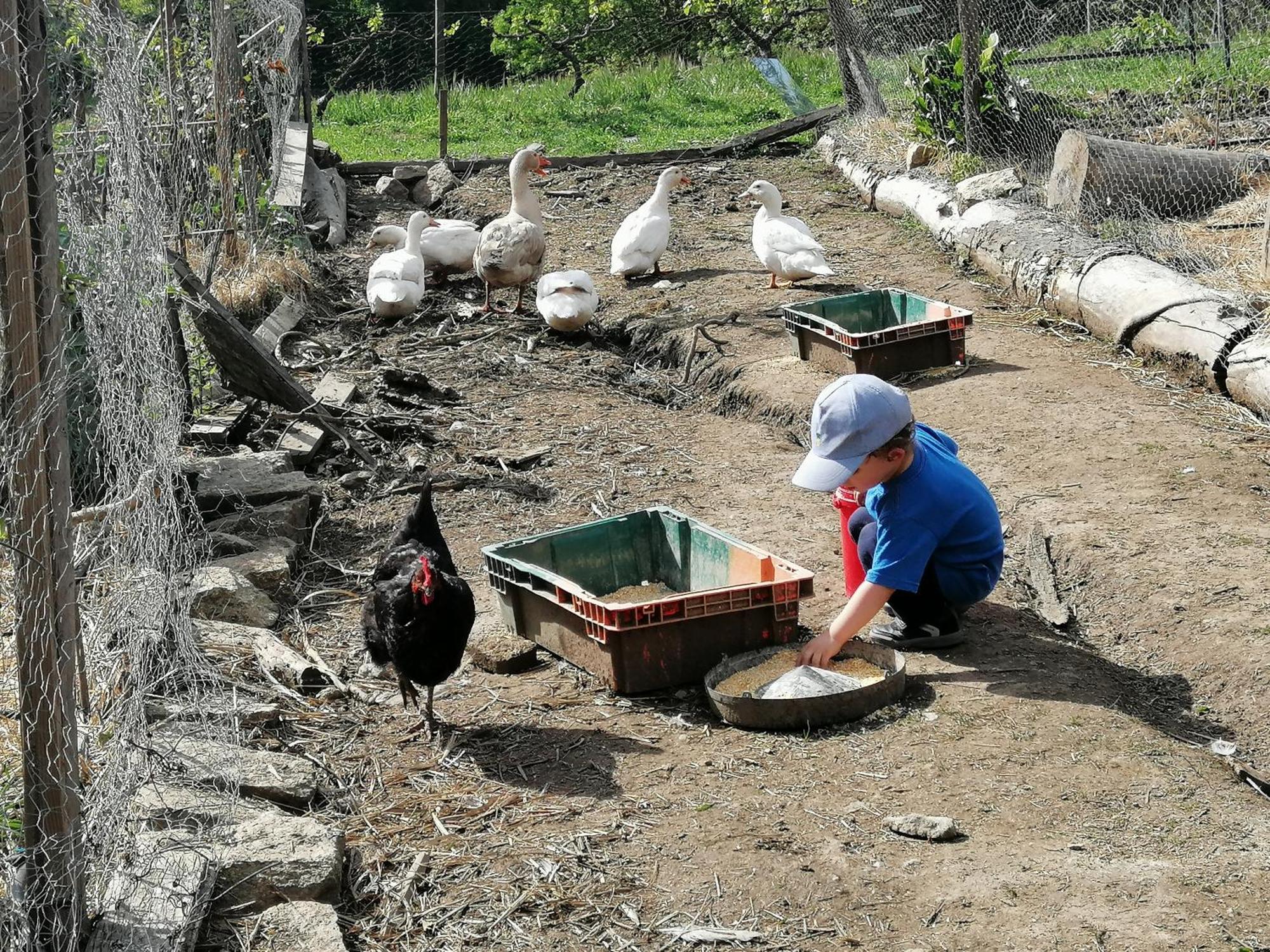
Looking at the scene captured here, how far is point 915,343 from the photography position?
7230 mm

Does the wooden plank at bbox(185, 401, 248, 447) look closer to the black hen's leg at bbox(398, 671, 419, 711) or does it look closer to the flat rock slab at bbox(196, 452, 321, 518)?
the flat rock slab at bbox(196, 452, 321, 518)

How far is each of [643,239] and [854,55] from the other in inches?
203

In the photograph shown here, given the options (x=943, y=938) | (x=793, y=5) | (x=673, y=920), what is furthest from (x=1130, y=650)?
(x=793, y=5)

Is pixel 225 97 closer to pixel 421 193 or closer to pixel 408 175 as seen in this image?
pixel 421 193

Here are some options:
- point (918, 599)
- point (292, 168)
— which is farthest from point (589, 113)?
point (918, 599)

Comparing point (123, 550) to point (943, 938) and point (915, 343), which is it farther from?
point (915, 343)

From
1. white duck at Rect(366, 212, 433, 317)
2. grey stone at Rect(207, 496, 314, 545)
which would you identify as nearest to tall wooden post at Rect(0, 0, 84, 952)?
grey stone at Rect(207, 496, 314, 545)

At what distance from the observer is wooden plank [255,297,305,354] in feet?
27.3

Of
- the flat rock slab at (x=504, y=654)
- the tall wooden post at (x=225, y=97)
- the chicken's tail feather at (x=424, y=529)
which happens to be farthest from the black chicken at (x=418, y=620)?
the tall wooden post at (x=225, y=97)

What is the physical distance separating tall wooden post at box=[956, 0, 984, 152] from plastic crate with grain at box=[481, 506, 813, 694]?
22.5 ft

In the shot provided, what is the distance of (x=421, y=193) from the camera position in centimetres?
1401

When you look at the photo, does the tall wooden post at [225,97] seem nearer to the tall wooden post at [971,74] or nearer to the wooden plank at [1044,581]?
the wooden plank at [1044,581]

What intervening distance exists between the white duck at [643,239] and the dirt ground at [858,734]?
270 cm

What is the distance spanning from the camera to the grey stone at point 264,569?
5043 mm
